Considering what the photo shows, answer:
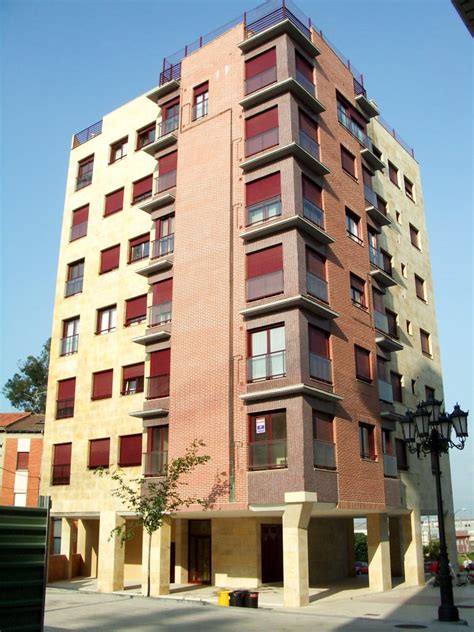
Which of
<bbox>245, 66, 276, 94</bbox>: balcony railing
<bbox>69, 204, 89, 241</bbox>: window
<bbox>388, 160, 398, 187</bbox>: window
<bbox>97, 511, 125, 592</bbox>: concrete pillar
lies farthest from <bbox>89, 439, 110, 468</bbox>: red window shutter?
<bbox>388, 160, 398, 187</bbox>: window

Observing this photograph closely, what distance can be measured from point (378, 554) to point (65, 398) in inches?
667

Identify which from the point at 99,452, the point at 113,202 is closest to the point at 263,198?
the point at 113,202

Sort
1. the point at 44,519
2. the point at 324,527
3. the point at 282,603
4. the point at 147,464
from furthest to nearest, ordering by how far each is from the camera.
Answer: the point at 324,527 → the point at 147,464 → the point at 282,603 → the point at 44,519

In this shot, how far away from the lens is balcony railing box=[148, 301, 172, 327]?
29391mm

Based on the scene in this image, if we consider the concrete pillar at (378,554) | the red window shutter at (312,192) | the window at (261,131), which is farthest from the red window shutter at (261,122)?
the concrete pillar at (378,554)

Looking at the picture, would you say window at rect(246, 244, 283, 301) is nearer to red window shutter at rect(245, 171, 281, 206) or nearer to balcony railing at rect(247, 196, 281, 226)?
balcony railing at rect(247, 196, 281, 226)

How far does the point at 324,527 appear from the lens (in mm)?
34812

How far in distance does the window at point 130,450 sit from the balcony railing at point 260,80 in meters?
16.2

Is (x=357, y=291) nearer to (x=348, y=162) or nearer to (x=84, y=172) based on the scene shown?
(x=348, y=162)

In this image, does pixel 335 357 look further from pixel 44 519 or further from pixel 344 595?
pixel 44 519

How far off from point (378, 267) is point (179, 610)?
18272 millimetres

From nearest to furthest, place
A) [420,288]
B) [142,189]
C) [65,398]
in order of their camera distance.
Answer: [65,398] < [142,189] < [420,288]

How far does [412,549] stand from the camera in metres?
31.3

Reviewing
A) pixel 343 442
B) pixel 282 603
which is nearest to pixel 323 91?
pixel 343 442
